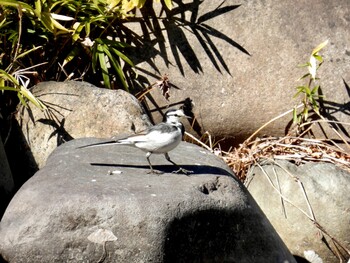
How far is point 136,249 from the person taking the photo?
4.45 metres

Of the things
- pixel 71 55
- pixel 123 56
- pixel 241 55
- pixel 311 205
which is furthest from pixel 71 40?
pixel 311 205

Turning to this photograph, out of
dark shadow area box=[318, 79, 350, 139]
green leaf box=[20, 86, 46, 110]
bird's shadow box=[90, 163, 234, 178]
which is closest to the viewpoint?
bird's shadow box=[90, 163, 234, 178]

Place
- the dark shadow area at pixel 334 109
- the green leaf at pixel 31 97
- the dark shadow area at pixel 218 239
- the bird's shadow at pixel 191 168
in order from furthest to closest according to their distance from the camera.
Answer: the dark shadow area at pixel 334 109 → the green leaf at pixel 31 97 → the bird's shadow at pixel 191 168 → the dark shadow area at pixel 218 239

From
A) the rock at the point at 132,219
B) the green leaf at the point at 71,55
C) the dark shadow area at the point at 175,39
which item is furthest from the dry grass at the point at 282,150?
the rock at the point at 132,219

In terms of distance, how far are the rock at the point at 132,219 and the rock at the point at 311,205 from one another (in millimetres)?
857

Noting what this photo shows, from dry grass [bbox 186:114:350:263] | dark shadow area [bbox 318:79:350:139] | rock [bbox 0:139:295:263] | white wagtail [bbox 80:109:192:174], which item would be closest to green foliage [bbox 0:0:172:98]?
dry grass [bbox 186:114:350:263]

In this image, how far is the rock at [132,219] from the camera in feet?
14.5

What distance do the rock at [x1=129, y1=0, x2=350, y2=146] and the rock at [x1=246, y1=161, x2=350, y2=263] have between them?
983 millimetres

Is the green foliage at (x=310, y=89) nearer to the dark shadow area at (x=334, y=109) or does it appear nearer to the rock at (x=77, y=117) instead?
the dark shadow area at (x=334, y=109)

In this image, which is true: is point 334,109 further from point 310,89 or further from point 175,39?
point 175,39

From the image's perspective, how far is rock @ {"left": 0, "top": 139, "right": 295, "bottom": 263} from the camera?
4.43m

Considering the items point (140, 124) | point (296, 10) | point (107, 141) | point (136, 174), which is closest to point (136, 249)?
point (136, 174)

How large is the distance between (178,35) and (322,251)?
2268 millimetres

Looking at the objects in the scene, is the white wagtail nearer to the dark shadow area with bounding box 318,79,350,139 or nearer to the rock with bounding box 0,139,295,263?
the rock with bounding box 0,139,295,263
